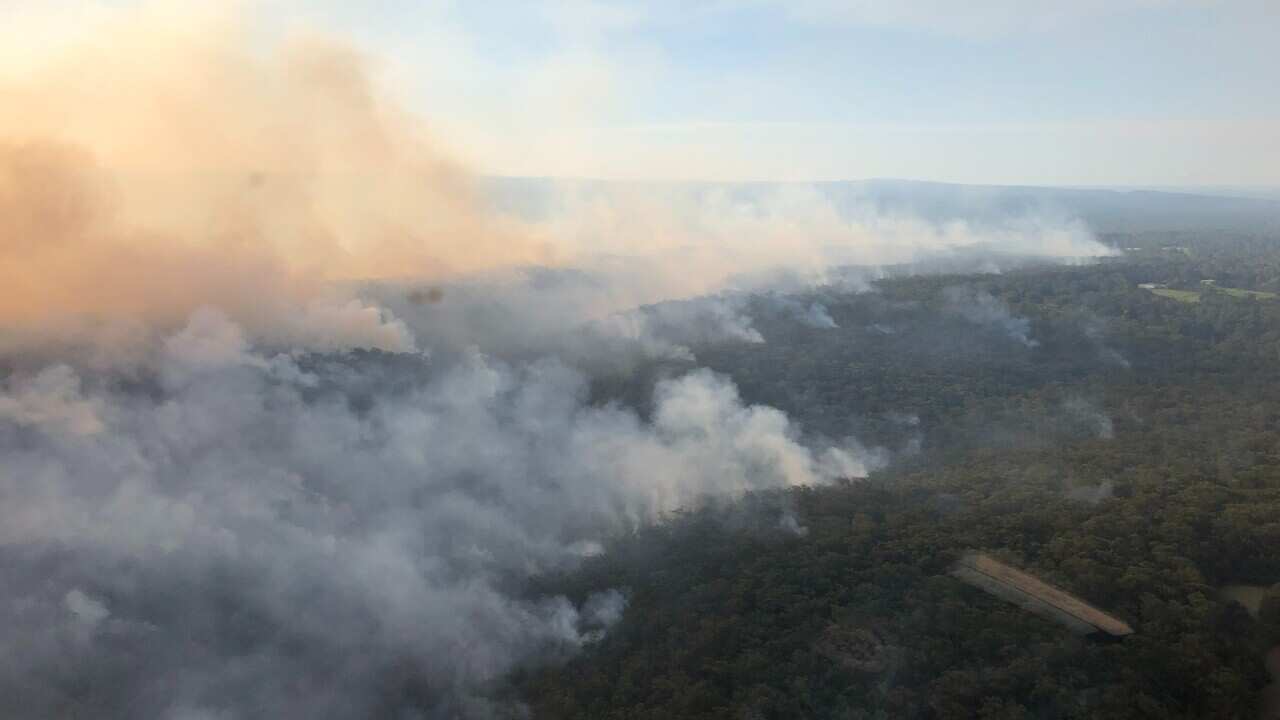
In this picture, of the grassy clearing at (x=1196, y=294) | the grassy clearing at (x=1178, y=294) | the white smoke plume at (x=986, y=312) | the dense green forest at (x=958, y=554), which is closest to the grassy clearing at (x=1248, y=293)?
the grassy clearing at (x=1196, y=294)

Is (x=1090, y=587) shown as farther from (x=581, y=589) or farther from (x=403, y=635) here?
(x=403, y=635)

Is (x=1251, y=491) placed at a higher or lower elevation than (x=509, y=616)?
higher

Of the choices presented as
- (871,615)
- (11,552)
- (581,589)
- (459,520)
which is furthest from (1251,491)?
(11,552)

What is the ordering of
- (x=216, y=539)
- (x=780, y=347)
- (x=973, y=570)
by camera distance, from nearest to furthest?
(x=973, y=570) → (x=216, y=539) → (x=780, y=347)

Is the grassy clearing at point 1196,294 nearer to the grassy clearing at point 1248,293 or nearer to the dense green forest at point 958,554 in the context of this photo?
the grassy clearing at point 1248,293

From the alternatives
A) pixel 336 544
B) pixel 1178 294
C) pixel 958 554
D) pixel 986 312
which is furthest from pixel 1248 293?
pixel 336 544

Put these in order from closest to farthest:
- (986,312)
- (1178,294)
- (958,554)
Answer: (958,554) → (986,312) → (1178,294)

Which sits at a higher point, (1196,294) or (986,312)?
(986,312)

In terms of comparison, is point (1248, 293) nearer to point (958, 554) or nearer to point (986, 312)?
point (986, 312)
